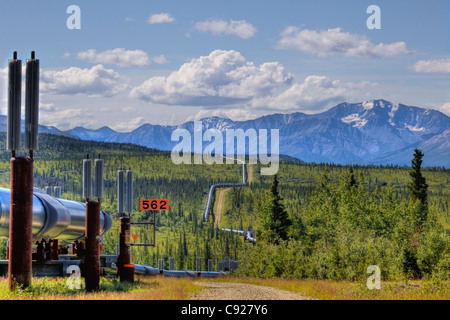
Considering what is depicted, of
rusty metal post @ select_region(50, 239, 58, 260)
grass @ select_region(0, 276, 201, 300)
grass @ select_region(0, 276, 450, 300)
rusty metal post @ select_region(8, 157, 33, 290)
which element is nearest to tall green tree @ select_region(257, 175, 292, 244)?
rusty metal post @ select_region(50, 239, 58, 260)

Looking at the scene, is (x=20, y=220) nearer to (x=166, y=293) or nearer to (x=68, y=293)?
(x=68, y=293)

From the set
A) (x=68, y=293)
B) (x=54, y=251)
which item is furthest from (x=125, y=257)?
(x=68, y=293)

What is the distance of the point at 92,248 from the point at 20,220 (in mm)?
6498

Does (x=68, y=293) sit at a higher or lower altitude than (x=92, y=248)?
lower

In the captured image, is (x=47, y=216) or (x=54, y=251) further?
(x=54, y=251)

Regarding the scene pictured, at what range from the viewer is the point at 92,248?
28031 mm

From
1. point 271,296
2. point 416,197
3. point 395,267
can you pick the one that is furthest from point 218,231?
point 271,296

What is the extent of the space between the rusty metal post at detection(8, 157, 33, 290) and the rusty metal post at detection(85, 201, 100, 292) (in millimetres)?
5406

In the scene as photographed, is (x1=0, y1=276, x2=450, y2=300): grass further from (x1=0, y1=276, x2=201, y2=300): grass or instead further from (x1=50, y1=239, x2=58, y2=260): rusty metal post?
(x1=50, y1=239, x2=58, y2=260): rusty metal post

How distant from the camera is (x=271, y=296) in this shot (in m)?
25.6

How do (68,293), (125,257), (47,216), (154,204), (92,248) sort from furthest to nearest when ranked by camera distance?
(154,204), (125,257), (92,248), (47,216), (68,293)
